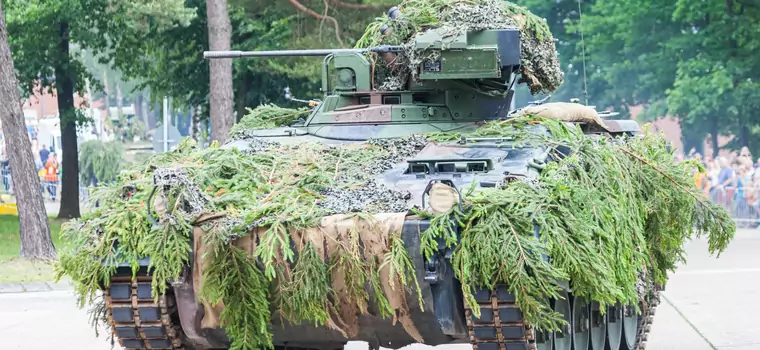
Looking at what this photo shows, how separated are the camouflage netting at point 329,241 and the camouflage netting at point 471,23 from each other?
200 cm

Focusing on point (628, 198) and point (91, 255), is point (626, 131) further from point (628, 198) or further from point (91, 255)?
point (91, 255)

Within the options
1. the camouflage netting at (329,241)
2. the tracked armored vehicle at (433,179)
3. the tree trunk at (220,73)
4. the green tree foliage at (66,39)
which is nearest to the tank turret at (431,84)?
the tracked armored vehicle at (433,179)

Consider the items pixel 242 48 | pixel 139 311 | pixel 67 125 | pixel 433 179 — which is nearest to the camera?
pixel 139 311

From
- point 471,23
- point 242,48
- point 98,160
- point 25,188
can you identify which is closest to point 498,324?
point 471,23

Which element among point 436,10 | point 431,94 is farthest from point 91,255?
point 436,10

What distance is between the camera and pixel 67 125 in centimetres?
2811

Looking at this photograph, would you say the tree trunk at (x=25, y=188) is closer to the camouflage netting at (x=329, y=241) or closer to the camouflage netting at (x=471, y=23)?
the camouflage netting at (x=471, y=23)

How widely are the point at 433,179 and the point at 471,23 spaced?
2.37 meters

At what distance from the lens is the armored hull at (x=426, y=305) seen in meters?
8.26

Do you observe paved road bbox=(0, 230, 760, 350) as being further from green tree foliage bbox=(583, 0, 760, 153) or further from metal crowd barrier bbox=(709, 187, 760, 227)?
green tree foliage bbox=(583, 0, 760, 153)

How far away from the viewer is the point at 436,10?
11.7m

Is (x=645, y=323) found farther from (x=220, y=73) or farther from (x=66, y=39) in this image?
(x=66, y=39)

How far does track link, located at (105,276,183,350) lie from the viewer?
8680mm

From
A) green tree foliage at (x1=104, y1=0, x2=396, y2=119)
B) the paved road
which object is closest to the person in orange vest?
green tree foliage at (x1=104, y1=0, x2=396, y2=119)
